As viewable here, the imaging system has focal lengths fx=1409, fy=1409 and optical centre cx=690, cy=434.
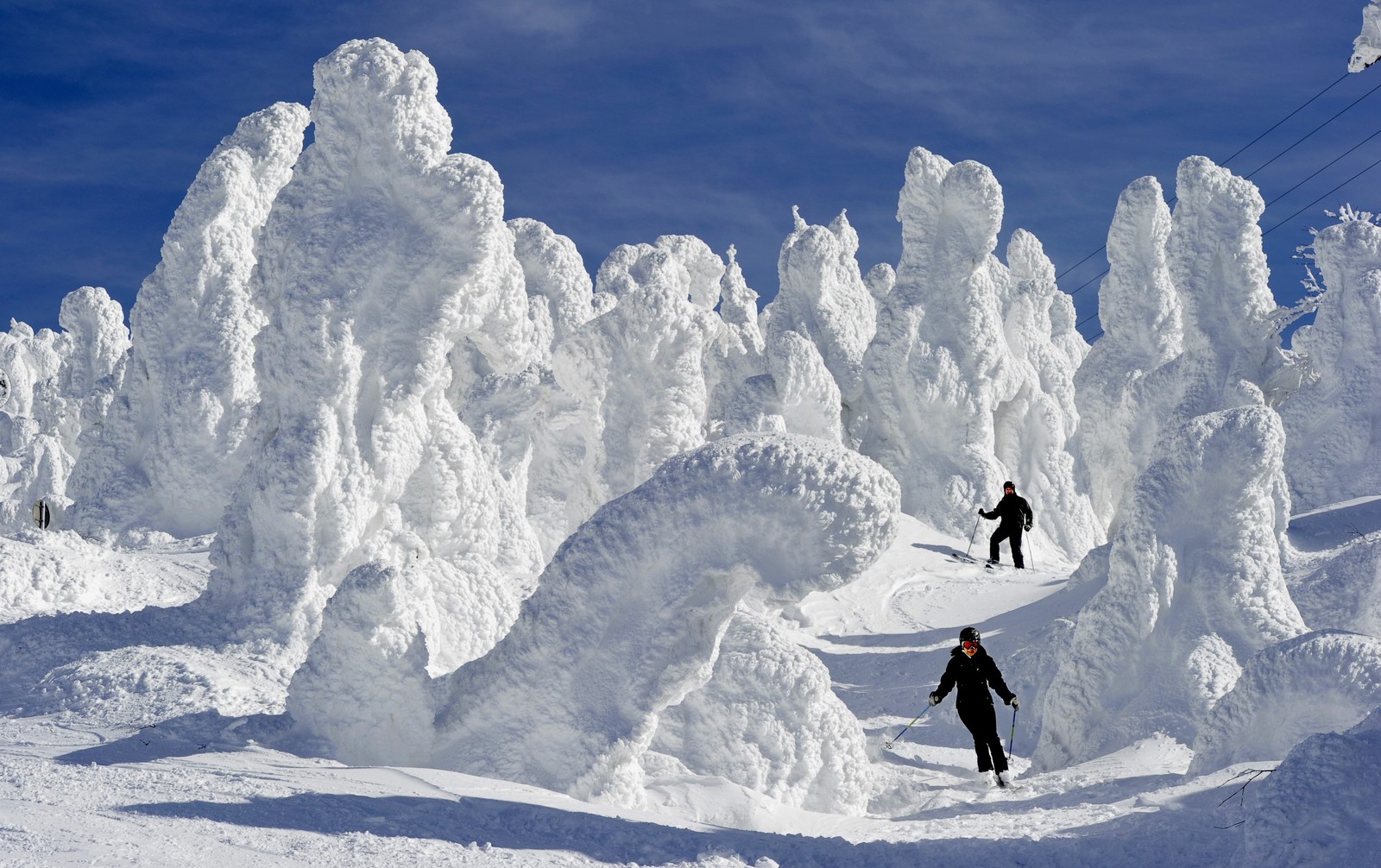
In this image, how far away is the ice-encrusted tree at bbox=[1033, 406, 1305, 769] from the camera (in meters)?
11.6

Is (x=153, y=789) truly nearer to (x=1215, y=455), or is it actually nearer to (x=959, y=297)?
(x=1215, y=455)

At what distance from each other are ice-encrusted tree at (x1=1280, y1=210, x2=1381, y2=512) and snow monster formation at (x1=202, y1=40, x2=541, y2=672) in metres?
15.3

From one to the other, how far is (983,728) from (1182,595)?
2.51 meters

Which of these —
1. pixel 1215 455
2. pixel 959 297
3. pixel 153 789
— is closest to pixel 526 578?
pixel 1215 455

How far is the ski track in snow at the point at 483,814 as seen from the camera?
6.33 m

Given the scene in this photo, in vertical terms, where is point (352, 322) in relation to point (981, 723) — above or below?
above

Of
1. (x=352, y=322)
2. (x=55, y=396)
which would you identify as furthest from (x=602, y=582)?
(x=55, y=396)

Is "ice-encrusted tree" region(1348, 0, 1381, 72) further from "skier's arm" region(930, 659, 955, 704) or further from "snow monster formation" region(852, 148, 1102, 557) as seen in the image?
"snow monster formation" region(852, 148, 1102, 557)

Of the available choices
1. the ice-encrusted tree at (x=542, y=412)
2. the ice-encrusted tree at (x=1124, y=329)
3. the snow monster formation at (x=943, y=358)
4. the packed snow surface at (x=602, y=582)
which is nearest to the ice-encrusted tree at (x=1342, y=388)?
the packed snow surface at (x=602, y=582)

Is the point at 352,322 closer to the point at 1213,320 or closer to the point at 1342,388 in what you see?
the point at 1213,320

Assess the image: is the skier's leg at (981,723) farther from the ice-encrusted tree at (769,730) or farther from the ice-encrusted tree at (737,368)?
the ice-encrusted tree at (737,368)

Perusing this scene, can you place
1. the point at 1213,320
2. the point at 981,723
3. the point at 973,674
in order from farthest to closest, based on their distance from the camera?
1. the point at 1213,320
2. the point at 981,723
3. the point at 973,674

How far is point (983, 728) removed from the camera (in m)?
10.6

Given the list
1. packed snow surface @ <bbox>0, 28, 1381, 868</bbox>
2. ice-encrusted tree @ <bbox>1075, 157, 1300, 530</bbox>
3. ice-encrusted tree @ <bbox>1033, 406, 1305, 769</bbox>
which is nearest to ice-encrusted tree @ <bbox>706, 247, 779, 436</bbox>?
packed snow surface @ <bbox>0, 28, 1381, 868</bbox>
